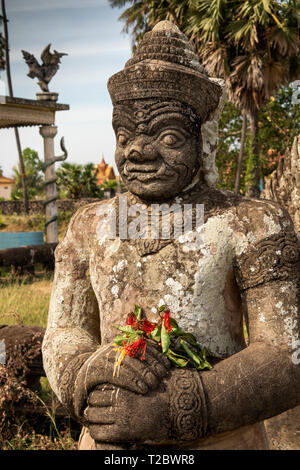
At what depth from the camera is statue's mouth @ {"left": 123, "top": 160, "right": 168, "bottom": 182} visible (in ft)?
6.58

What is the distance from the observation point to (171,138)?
1.99m

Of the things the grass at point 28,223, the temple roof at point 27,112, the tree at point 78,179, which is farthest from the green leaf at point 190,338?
the tree at point 78,179

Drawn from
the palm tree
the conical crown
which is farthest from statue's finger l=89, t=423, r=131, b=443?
the palm tree

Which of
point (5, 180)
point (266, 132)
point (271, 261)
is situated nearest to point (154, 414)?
point (271, 261)

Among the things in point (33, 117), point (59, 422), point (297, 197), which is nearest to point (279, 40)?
point (33, 117)

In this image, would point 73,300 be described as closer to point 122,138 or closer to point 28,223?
point 122,138

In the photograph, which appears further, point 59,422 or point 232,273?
point 59,422

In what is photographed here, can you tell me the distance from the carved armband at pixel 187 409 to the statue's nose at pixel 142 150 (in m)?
0.84

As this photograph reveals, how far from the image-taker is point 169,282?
1987 millimetres

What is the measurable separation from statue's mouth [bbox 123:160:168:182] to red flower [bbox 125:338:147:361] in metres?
0.64

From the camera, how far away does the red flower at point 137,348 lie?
69.1 inches

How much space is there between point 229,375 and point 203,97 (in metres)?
1.08
